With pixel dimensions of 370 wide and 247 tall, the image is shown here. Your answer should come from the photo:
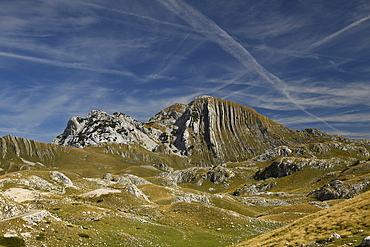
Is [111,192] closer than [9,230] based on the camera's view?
No

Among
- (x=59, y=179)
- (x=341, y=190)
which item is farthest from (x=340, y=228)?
(x=341, y=190)

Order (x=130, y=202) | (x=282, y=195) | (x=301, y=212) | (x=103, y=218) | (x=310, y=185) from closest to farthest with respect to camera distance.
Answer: (x=103, y=218), (x=130, y=202), (x=301, y=212), (x=282, y=195), (x=310, y=185)

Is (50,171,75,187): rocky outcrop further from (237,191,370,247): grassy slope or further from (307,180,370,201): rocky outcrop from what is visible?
(307,180,370,201): rocky outcrop

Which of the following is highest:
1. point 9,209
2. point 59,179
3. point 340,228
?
point 59,179

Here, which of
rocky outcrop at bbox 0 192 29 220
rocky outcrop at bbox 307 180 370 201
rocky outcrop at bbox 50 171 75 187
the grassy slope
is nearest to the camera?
the grassy slope

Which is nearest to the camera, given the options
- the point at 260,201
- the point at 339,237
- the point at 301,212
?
the point at 339,237

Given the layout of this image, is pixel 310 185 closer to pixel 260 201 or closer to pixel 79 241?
pixel 260 201

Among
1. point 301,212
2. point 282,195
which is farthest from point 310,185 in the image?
point 301,212

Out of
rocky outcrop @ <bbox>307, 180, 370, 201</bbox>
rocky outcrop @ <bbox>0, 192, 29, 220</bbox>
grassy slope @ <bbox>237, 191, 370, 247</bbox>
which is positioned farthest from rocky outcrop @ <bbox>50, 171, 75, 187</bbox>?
rocky outcrop @ <bbox>307, 180, 370, 201</bbox>

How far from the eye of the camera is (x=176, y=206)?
7694cm

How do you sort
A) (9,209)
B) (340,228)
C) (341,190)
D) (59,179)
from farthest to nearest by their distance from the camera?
(341,190) < (59,179) < (9,209) < (340,228)

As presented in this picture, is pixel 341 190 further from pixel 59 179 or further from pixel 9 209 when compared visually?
pixel 9 209

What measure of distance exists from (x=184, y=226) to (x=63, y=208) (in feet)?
90.1

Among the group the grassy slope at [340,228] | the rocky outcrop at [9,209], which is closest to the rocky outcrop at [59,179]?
the rocky outcrop at [9,209]
